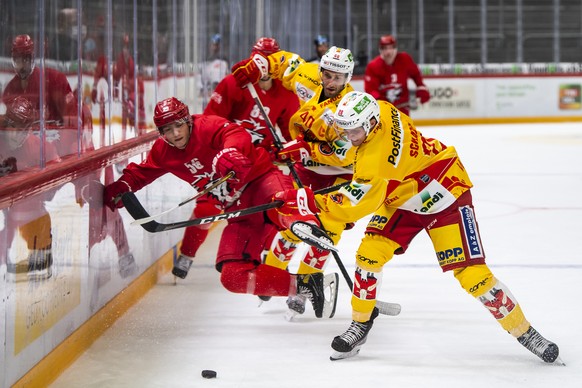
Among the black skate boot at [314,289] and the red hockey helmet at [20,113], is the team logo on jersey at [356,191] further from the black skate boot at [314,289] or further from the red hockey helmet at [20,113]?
the red hockey helmet at [20,113]

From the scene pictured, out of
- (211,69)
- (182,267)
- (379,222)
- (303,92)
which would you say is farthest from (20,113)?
(211,69)

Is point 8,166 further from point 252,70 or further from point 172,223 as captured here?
point 252,70

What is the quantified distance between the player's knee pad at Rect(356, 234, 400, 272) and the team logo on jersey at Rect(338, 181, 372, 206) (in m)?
0.35

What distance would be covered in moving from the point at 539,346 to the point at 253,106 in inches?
91.3

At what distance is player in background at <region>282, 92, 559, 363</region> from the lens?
3383 millimetres

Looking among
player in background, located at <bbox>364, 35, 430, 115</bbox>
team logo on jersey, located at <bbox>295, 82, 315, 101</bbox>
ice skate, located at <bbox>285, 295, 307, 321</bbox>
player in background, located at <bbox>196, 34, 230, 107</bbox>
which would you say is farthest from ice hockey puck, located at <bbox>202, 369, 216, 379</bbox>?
player in background, located at <bbox>364, 35, 430, 115</bbox>

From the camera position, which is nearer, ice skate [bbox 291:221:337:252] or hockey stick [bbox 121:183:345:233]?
ice skate [bbox 291:221:337:252]

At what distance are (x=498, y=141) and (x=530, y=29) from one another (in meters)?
3.67

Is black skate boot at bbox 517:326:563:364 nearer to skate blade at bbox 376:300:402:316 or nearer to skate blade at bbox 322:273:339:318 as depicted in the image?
skate blade at bbox 376:300:402:316

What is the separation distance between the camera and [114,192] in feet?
13.5

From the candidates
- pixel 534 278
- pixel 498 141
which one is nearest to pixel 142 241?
pixel 534 278

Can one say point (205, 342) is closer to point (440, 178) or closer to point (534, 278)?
point (440, 178)

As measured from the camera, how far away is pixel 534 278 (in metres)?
5.05

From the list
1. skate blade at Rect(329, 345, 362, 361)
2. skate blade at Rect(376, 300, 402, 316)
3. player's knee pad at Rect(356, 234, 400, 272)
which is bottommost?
skate blade at Rect(329, 345, 362, 361)
